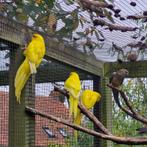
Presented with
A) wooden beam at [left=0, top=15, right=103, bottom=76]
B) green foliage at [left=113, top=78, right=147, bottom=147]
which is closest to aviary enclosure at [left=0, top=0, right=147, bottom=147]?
wooden beam at [left=0, top=15, right=103, bottom=76]

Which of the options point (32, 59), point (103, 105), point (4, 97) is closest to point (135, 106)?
point (103, 105)

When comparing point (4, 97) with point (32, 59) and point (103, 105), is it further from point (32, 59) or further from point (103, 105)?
point (103, 105)

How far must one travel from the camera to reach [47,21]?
3.95ft

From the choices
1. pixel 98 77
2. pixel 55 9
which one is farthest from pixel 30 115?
pixel 98 77

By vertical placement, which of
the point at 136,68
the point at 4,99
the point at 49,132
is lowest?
the point at 49,132

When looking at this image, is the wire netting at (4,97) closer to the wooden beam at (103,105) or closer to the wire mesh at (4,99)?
the wire mesh at (4,99)

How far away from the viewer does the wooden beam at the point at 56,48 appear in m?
1.25

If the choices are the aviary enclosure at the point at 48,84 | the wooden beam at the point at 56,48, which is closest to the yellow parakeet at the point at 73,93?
the aviary enclosure at the point at 48,84

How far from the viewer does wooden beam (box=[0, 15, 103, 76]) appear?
1245 mm

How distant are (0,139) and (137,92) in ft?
5.35

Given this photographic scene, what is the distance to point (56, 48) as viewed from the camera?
1.53 meters

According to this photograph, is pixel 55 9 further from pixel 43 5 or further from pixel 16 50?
pixel 16 50

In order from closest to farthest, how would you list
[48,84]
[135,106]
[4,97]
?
1. [4,97]
2. [48,84]
3. [135,106]

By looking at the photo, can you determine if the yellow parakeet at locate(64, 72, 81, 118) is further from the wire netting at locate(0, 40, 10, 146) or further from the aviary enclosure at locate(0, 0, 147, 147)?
the wire netting at locate(0, 40, 10, 146)
